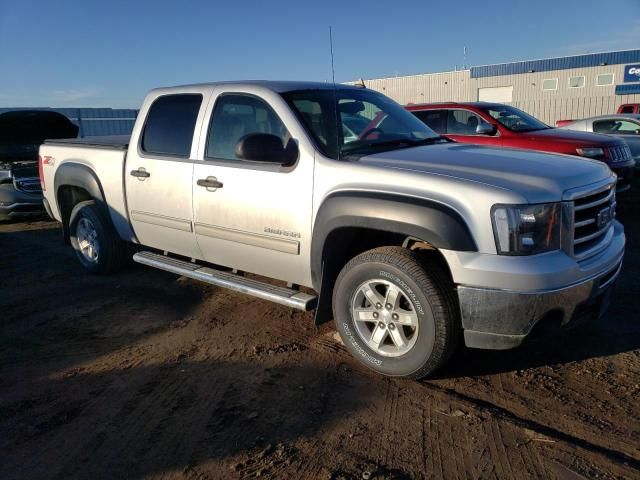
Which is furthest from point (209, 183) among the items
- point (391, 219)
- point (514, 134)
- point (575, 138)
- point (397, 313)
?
point (575, 138)

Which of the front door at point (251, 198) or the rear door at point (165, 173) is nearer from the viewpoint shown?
the front door at point (251, 198)

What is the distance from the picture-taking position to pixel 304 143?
3.67 meters

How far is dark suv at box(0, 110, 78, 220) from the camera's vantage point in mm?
8430

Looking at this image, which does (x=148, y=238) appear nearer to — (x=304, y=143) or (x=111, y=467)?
(x=304, y=143)

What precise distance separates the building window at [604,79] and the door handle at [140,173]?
34.7 metres

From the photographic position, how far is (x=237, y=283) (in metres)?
4.16

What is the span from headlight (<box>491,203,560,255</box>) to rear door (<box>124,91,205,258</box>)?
103 inches

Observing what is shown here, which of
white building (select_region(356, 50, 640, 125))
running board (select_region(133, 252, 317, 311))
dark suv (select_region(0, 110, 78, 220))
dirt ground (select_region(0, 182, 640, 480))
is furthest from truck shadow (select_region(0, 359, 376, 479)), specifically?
white building (select_region(356, 50, 640, 125))

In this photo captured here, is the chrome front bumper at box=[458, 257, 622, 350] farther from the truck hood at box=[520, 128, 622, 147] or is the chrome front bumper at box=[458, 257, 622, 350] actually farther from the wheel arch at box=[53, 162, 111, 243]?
the truck hood at box=[520, 128, 622, 147]

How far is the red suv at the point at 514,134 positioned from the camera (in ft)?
26.4

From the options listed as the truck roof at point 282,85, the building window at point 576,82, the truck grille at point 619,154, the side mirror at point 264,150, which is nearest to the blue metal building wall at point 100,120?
the truck roof at point 282,85

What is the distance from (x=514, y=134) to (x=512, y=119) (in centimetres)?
75

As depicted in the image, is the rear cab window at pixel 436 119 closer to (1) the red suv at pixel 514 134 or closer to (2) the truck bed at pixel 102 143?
(1) the red suv at pixel 514 134

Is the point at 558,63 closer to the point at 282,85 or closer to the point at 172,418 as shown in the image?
the point at 282,85
